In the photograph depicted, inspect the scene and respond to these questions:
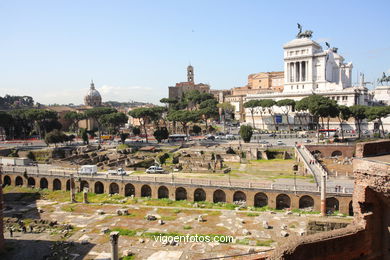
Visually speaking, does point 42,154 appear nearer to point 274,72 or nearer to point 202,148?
point 202,148

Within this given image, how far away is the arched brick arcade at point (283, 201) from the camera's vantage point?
33950 mm

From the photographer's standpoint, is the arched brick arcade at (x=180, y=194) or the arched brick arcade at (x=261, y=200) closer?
the arched brick arcade at (x=261, y=200)

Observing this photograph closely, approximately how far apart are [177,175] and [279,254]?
1223 inches

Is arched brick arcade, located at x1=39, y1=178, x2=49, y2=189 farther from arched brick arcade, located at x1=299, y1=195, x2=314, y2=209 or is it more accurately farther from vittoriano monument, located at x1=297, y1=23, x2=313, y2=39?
vittoriano monument, located at x1=297, y1=23, x2=313, y2=39

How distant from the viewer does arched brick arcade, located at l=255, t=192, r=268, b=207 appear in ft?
114

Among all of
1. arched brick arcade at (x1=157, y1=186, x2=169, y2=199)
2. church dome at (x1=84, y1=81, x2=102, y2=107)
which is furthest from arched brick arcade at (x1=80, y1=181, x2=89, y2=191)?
church dome at (x1=84, y1=81, x2=102, y2=107)

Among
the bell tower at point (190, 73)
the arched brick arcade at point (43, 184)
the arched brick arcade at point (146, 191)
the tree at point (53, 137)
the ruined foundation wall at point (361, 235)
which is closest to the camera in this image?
the ruined foundation wall at point (361, 235)

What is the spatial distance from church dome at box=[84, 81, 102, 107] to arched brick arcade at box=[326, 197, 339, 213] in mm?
121553

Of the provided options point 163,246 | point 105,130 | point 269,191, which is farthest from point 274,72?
point 163,246

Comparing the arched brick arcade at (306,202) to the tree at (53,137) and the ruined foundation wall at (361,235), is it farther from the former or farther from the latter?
the tree at (53,137)

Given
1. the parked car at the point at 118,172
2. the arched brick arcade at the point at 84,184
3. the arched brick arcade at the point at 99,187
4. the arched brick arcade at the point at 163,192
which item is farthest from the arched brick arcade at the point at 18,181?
the arched brick arcade at the point at 163,192

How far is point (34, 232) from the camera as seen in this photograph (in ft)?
94.4

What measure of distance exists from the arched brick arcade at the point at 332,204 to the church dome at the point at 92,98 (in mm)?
121553

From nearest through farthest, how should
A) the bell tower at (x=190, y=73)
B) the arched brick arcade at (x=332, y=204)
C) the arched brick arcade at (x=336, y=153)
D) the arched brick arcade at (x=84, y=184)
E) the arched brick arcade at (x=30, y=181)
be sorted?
the arched brick arcade at (x=332, y=204), the arched brick arcade at (x=84, y=184), the arched brick arcade at (x=30, y=181), the arched brick arcade at (x=336, y=153), the bell tower at (x=190, y=73)
